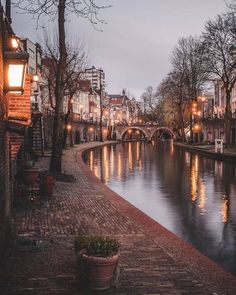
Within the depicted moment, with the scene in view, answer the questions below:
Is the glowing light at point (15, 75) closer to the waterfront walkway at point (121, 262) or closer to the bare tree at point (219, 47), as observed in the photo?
the waterfront walkway at point (121, 262)

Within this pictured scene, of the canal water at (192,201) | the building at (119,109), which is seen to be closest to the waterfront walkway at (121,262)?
the canal water at (192,201)

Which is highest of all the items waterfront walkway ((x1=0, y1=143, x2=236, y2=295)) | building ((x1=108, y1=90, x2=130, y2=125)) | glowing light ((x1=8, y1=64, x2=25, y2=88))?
building ((x1=108, y1=90, x2=130, y2=125))

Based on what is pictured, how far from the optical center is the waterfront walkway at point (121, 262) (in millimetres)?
7055

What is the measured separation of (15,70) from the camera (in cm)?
831

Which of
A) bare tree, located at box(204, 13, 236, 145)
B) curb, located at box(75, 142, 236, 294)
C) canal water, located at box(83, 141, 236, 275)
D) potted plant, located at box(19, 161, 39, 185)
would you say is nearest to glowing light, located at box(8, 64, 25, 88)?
curb, located at box(75, 142, 236, 294)

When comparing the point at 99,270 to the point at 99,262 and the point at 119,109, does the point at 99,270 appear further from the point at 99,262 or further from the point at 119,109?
the point at 119,109

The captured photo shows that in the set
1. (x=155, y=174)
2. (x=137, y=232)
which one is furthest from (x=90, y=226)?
(x=155, y=174)

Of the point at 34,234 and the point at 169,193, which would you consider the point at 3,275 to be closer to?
the point at 34,234

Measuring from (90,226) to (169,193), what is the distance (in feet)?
31.7

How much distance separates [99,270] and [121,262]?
1.66 m

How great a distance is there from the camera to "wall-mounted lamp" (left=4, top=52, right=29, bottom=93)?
827cm

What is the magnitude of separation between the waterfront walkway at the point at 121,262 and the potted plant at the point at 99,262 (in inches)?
6.7

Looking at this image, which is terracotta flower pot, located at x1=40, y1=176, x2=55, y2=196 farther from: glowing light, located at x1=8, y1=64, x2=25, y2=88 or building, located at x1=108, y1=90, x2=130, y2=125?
building, located at x1=108, y1=90, x2=130, y2=125

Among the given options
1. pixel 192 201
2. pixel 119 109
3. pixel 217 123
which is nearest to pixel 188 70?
pixel 217 123
